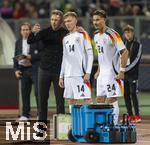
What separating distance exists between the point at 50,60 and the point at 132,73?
323 centimetres

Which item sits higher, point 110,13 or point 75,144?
point 110,13

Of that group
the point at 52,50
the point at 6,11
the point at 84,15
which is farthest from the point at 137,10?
the point at 52,50

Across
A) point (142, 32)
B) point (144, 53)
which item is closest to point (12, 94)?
point (144, 53)

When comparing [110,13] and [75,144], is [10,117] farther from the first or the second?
[110,13]

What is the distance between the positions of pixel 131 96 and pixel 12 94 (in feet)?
9.35

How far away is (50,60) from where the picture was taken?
16.5 m

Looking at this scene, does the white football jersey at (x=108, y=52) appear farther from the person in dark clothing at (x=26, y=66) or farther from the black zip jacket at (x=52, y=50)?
the person in dark clothing at (x=26, y=66)

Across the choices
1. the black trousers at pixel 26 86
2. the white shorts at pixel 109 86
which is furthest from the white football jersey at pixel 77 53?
the black trousers at pixel 26 86

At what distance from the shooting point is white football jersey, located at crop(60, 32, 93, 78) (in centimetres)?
1564

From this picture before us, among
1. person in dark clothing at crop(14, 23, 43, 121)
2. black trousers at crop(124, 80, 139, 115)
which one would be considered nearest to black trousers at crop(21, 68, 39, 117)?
person in dark clothing at crop(14, 23, 43, 121)

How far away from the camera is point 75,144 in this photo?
14.6 m

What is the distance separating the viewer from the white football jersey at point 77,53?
51.3ft

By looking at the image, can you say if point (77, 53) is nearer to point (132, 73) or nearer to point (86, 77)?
point (86, 77)

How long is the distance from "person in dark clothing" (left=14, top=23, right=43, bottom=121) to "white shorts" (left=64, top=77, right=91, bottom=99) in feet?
12.4
